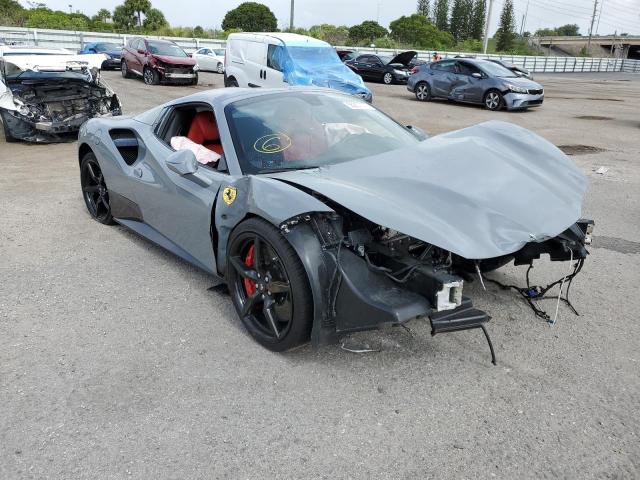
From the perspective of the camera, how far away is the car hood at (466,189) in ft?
8.47

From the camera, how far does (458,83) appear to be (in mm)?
16859

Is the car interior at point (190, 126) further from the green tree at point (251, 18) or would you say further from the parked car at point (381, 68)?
the green tree at point (251, 18)

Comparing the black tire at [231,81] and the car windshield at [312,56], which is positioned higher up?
the car windshield at [312,56]

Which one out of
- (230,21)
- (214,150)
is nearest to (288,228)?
(214,150)

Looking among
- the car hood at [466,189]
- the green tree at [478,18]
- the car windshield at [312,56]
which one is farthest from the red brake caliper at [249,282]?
the green tree at [478,18]

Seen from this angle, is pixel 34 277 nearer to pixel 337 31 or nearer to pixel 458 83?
pixel 458 83

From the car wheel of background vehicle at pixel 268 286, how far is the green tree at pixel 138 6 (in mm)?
74091

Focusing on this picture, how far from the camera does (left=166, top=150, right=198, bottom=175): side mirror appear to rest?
11.6ft

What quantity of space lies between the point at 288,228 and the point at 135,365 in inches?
44.5

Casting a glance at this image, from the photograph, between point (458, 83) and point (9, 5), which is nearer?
point (458, 83)

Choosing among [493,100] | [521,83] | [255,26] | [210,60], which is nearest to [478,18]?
→ [255,26]

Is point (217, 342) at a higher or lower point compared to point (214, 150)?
lower

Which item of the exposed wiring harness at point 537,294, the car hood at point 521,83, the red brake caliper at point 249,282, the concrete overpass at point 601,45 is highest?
the concrete overpass at point 601,45

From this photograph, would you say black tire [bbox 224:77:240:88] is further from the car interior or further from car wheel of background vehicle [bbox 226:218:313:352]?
car wheel of background vehicle [bbox 226:218:313:352]
